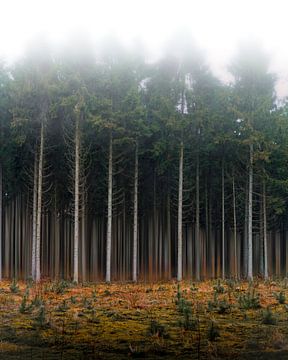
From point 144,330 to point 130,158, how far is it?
689 inches

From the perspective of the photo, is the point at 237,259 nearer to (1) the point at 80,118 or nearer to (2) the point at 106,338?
(1) the point at 80,118

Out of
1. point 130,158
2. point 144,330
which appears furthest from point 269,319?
point 130,158

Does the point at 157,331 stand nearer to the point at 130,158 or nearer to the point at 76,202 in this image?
the point at 76,202

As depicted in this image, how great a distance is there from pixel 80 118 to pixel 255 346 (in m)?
17.2

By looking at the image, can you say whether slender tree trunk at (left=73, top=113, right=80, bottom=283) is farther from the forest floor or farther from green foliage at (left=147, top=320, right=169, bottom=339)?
green foliage at (left=147, top=320, right=169, bottom=339)

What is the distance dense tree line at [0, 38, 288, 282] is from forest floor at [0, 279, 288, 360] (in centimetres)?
1014

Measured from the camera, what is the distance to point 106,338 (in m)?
8.91

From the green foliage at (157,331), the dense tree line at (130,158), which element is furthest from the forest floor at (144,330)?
the dense tree line at (130,158)

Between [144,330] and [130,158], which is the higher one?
[130,158]

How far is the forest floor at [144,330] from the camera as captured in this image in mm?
7895

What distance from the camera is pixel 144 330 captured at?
31.6 ft

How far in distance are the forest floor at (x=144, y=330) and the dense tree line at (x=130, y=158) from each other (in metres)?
10.1

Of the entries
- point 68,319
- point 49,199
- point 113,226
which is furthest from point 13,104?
point 68,319

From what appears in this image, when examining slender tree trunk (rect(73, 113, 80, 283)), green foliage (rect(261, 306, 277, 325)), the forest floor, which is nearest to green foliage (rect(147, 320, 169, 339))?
the forest floor
